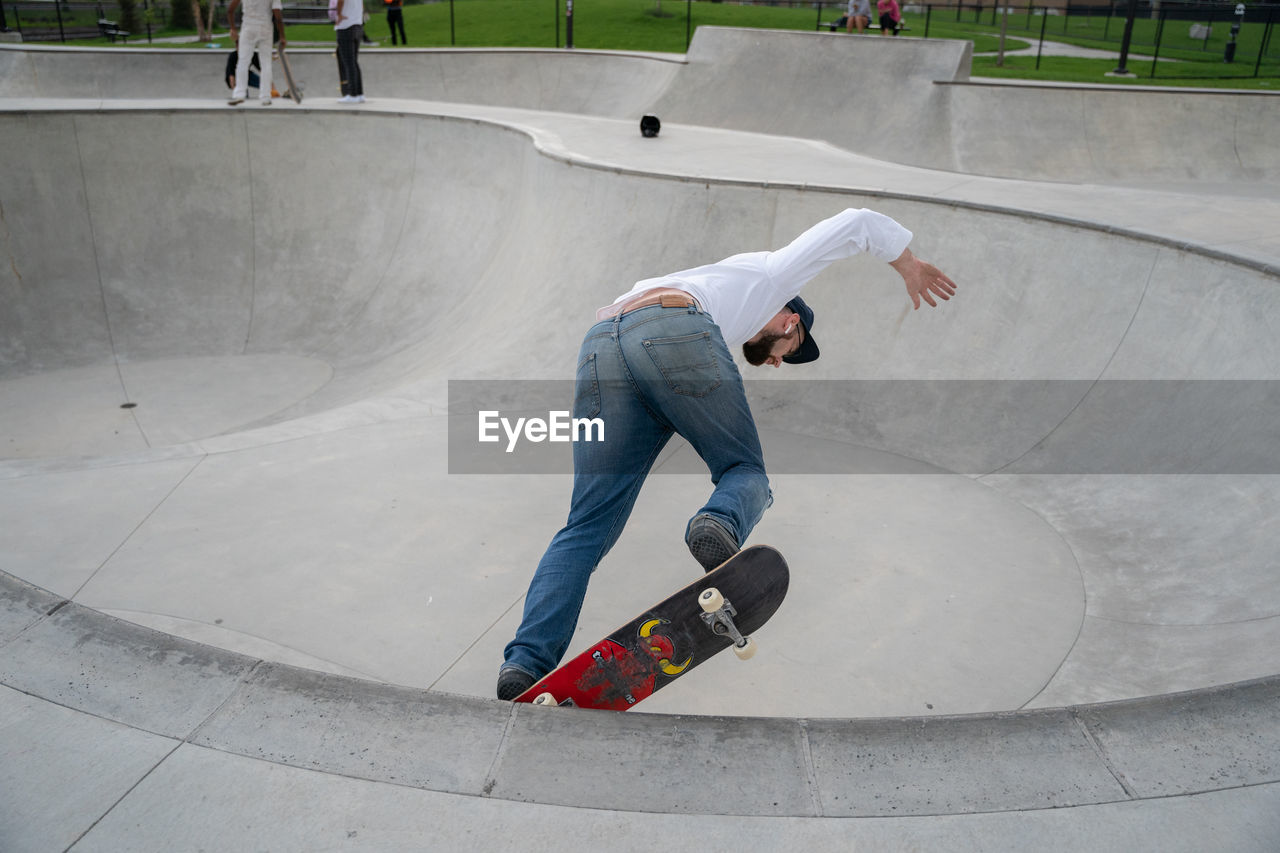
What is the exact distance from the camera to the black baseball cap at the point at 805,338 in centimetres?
330

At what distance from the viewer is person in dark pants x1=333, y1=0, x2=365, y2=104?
39.2ft

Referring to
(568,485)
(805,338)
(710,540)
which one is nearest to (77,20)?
(568,485)

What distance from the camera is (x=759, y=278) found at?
304 cm

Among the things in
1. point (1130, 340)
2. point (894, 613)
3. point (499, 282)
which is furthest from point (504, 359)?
point (1130, 340)

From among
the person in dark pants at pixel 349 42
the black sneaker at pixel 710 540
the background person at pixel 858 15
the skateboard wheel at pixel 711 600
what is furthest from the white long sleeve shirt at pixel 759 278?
the background person at pixel 858 15

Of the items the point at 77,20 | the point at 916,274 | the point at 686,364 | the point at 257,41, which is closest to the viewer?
the point at 686,364

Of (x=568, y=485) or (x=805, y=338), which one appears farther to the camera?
(x=568, y=485)

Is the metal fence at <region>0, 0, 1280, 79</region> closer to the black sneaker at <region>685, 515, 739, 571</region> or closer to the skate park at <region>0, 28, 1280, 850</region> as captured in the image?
the skate park at <region>0, 28, 1280, 850</region>

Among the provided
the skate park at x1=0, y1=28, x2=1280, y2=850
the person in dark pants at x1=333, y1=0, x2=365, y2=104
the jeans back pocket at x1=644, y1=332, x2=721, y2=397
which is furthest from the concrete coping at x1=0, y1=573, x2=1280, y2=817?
the person in dark pants at x1=333, y1=0, x2=365, y2=104

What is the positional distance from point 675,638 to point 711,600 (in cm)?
21

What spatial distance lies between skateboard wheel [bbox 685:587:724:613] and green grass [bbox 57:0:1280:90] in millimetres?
18771

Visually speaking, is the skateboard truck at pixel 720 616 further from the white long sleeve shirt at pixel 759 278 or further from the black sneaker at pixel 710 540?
the white long sleeve shirt at pixel 759 278

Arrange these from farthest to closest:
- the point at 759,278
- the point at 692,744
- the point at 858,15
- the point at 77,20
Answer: the point at 77,20
the point at 858,15
the point at 759,278
the point at 692,744

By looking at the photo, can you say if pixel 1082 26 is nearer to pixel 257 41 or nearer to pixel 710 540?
pixel 257 41
